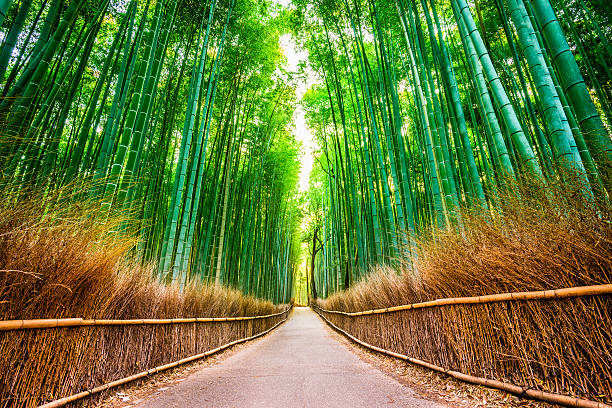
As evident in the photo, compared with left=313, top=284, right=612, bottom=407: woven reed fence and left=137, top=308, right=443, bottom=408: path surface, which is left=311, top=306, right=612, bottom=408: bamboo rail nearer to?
left=313, top=284, right=612, bottom=407: woven reed fence

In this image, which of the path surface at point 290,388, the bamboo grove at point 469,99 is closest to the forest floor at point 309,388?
the path surface at point 290,388

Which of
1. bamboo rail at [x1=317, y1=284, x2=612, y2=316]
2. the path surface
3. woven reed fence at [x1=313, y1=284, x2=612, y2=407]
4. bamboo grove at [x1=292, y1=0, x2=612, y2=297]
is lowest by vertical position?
the path surface

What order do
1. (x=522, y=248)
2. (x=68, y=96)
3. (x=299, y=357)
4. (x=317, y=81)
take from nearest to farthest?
(x=522, y=248) < (x=68, y=96) < (x=299, y=357) < (x=317, y=81)

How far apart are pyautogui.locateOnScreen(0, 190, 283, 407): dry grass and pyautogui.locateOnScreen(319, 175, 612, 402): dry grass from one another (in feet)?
7.04

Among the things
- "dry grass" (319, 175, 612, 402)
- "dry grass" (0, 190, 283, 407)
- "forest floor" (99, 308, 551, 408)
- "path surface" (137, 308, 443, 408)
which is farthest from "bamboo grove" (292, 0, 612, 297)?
"dry grass" (0, 190, 283, 407)

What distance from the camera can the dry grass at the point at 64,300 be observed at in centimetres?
126

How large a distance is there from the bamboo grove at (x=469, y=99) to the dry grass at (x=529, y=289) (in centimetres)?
13

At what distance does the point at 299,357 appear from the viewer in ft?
11.5

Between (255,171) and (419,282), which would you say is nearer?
(419,282)

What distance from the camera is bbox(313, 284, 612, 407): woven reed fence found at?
1.14 metres

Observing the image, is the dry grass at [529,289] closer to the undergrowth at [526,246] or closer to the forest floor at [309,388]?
the undergrowth at [526,246]

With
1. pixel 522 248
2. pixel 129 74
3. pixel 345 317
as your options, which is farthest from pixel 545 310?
pixel 345 317

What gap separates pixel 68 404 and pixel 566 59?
3008 millimetres

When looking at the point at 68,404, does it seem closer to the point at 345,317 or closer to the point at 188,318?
the point at 188,318
